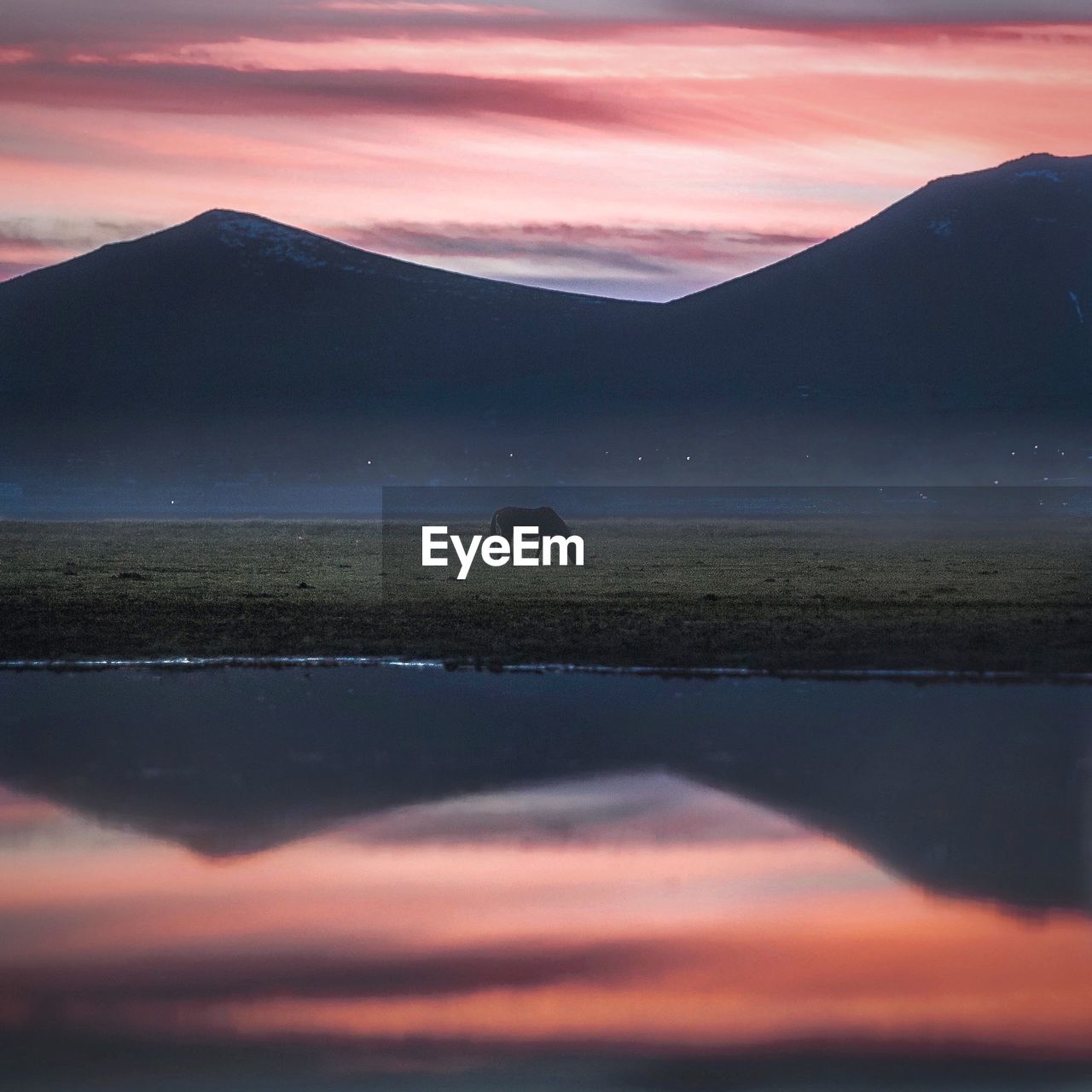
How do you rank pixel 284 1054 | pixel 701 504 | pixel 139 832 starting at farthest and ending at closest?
pixel 701 504 → pixel 139 832 → pixel 284 1054

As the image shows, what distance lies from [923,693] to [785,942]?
11.8m

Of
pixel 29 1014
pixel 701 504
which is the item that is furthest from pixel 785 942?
pixel 701 504

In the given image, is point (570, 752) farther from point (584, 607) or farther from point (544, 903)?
point (584, 607)

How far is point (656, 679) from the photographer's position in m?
23.4

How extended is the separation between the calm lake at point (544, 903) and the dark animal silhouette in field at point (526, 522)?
2448 inches

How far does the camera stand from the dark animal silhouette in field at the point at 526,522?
81812 millimetres

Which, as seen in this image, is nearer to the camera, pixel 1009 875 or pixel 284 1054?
pixel 284 1054

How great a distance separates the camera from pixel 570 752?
17.2 metres

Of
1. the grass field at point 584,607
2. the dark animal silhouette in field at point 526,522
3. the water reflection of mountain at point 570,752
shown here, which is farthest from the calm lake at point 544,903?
the dark animal silhouette in field at point 526,522

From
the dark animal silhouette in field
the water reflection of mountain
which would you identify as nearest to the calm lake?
the water reflection of mountain

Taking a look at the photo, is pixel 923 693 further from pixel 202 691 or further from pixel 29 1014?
pixel 29 1014
